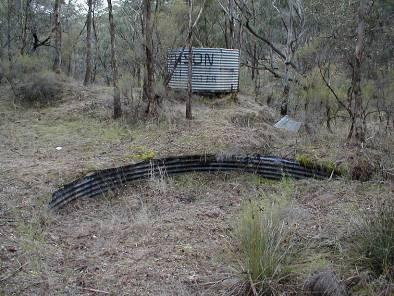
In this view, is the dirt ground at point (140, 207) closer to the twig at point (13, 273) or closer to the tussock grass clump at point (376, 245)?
the twig at point (13, 273)

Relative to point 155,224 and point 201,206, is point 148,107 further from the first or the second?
point 155,224

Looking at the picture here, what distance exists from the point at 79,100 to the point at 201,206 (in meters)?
7.96

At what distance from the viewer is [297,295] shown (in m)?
3.87

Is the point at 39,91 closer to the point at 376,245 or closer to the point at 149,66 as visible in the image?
the point at 149,66

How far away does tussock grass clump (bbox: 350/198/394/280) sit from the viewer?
3.87 meters

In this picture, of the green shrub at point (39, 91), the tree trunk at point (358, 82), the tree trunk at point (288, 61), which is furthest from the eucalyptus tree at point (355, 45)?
the green shrub at point (39, 91)

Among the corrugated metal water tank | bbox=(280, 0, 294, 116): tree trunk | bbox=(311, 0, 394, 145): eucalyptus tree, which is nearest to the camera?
bbox=(311, 0, 394, 145): eucalyptus tree

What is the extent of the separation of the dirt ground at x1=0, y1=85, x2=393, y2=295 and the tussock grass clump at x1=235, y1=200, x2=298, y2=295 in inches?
7.4

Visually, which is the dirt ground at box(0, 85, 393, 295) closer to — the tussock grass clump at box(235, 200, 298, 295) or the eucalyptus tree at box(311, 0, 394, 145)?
the tussock grass clump at box(235, 200, 298, 295)

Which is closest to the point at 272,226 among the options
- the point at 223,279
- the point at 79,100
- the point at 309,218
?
the point at 223,279

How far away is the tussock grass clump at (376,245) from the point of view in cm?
387

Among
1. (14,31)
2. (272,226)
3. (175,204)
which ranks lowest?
(175,204)

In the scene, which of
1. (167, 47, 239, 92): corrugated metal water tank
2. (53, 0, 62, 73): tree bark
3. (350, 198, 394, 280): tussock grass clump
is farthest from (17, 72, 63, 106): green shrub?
(350, 198, 394, 280): tussock grass clump

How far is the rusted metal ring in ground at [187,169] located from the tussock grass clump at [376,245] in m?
3.72
